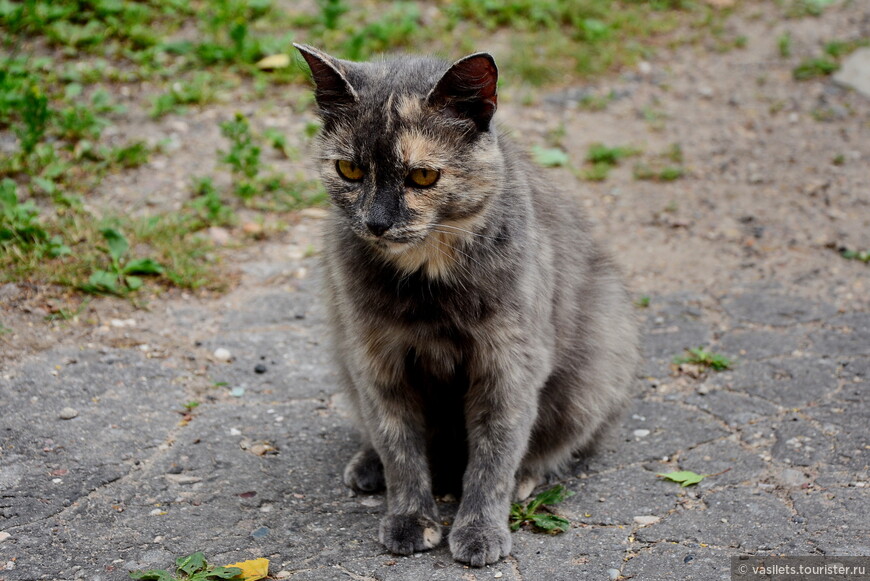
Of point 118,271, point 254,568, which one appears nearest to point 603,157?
point 118,271

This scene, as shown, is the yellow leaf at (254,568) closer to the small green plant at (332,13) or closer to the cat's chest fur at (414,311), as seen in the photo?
the cat's chest fur at (414,311)

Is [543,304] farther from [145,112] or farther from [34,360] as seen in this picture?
[145,112]

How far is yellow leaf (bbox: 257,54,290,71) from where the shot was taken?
6562mm

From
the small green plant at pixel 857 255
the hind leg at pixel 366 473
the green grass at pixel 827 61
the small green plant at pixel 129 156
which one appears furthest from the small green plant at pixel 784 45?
the hind leg at pixel 366 473

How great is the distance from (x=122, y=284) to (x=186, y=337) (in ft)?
1.66

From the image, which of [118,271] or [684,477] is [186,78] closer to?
[118,271]

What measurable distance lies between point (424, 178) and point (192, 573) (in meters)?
1.48

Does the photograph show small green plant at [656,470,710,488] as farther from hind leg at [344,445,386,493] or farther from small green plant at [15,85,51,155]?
small green plant at [15,85,51,155]

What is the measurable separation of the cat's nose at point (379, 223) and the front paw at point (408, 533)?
109cm

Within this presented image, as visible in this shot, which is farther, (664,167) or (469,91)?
(664,167)

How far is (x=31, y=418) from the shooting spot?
11.7 feet

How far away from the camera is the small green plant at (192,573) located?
2.80 meters

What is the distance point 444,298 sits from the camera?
3.02m

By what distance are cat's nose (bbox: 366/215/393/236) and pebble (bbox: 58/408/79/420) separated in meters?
1.71
